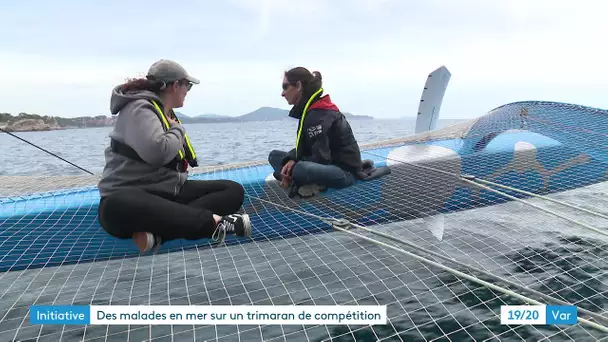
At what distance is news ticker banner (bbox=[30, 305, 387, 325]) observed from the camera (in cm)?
249

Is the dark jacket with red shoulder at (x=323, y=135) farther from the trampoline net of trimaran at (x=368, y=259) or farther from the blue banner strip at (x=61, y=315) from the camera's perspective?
the blue banner strip at (x=61, y=315)

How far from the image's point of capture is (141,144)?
2227 mm

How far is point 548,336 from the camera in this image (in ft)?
7.70

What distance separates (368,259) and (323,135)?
3.28 ft

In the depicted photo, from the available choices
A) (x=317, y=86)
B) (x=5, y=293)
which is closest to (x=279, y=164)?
(x=317, y=86)

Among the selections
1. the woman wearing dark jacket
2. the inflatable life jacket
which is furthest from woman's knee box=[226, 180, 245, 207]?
the woman wearing dark jacket

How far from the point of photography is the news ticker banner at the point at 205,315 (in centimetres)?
249

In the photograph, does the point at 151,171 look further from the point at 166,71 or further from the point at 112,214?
the point at 166,71

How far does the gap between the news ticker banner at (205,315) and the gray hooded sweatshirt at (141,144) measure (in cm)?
66

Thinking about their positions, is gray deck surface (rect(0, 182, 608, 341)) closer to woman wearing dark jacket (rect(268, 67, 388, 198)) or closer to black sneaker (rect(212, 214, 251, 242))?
black sneaker (rect(212, 214, 251, 242))

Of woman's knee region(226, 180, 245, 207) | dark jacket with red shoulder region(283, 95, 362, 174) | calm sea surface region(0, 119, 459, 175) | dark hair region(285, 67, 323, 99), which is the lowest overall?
calm sea surface region(0, 119, 459, 175)

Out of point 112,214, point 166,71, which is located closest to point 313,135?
point 166,71

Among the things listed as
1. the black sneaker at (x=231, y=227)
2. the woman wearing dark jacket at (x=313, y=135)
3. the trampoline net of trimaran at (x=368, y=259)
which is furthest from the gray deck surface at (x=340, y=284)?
the woman wearing dark jacket at (x=313, y=135)

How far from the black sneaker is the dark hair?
1.41m
